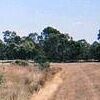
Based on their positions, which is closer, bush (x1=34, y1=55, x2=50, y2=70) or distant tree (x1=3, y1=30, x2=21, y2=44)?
bush (x1=34, y1=55, x2=50, y2=70)

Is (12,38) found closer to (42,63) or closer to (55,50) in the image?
(55,50)

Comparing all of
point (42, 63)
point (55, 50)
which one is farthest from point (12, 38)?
point (42, 63)

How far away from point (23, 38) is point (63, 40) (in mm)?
16158

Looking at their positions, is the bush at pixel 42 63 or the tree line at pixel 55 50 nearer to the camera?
the bush at pixel 42 63

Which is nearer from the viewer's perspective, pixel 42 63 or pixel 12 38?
pixel 42 63

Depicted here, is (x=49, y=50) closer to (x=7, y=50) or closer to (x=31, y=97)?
(x=7, y=50)

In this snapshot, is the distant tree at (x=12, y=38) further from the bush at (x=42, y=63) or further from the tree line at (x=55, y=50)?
the bush at (x=42, y=63)

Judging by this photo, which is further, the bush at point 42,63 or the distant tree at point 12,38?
the distant tree at point 12,38

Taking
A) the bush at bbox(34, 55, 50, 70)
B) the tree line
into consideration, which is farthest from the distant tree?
the bush at bbox(34, 55, 50, 70)

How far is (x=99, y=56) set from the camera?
93375 mm

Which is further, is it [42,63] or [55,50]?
[55,50]

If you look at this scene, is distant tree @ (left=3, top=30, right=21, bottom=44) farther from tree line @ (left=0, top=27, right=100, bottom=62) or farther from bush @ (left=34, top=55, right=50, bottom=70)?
bush @ (left=34, top=55, right=50, bottom=70)

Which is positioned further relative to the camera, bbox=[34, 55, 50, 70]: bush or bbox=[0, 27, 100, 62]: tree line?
bbox=[0, 27, 100, 62]: tree line

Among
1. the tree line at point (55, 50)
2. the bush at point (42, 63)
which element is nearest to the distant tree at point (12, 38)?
the tree line at point (55, 50)
